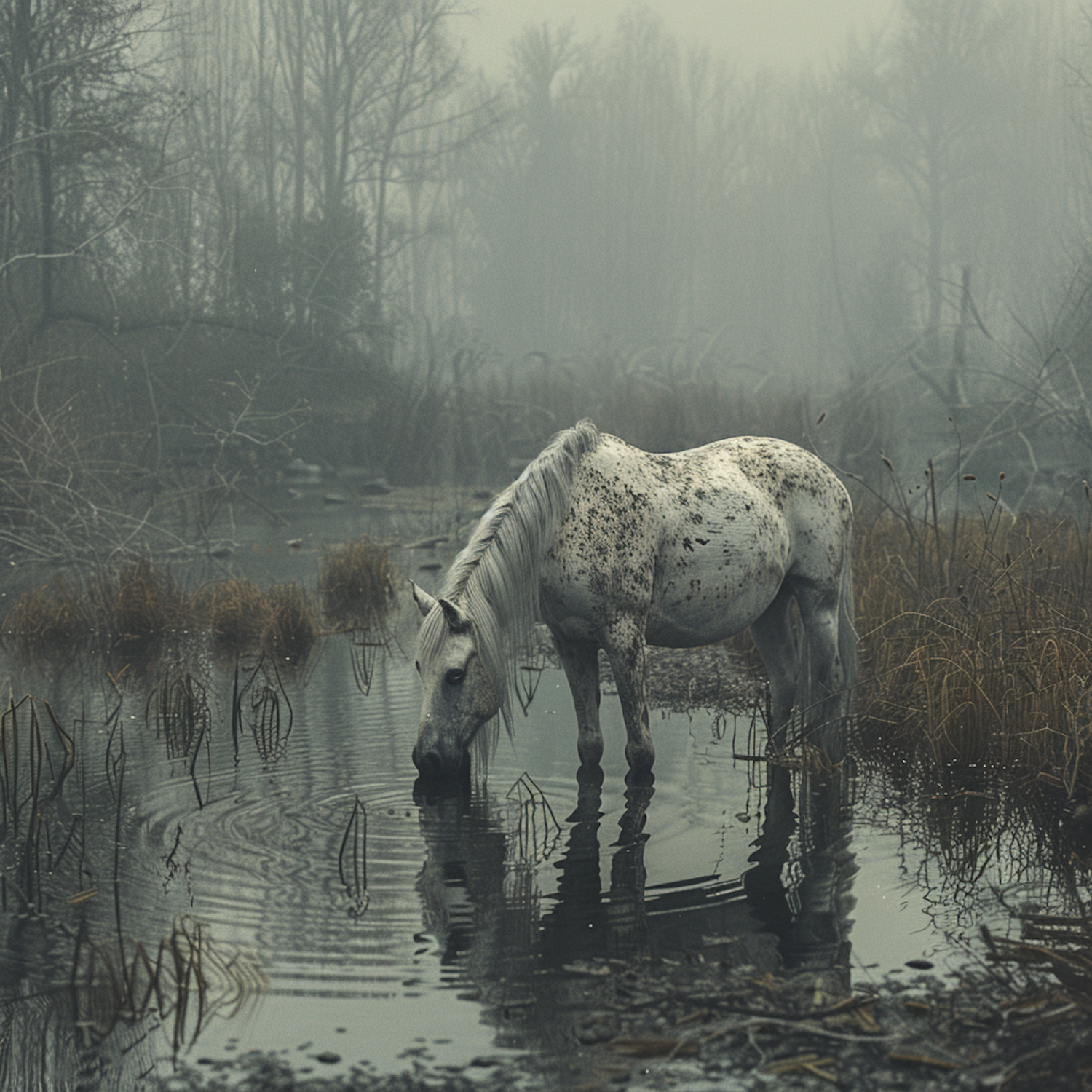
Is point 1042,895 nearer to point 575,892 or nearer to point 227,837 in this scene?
point 575,892

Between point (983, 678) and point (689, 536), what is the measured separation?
1.29 m

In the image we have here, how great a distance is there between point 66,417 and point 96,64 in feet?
15.7

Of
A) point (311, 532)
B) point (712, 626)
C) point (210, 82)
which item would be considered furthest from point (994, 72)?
point (712, 626)

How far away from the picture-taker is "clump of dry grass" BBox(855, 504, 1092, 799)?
4.63 m

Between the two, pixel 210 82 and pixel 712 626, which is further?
pixel 210 82

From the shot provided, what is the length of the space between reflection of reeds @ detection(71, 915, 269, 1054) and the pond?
0.03 ft

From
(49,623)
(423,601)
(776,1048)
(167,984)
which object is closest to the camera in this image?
(776,1048)

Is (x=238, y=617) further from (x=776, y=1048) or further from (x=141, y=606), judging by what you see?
(x=776, y=1048)

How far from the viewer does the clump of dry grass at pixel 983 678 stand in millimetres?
4633

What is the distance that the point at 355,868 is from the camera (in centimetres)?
397

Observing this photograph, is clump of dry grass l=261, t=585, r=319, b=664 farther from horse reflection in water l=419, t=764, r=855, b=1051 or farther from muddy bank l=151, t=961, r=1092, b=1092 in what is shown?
muddy bank l=151, t=961, r=1092, b=1092

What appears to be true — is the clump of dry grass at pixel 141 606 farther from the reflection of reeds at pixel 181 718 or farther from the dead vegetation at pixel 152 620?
the reflection of reeds at pixel 181 718

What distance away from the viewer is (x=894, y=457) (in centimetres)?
1755

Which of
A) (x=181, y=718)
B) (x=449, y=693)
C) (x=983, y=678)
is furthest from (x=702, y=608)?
(x=181, y=718)
